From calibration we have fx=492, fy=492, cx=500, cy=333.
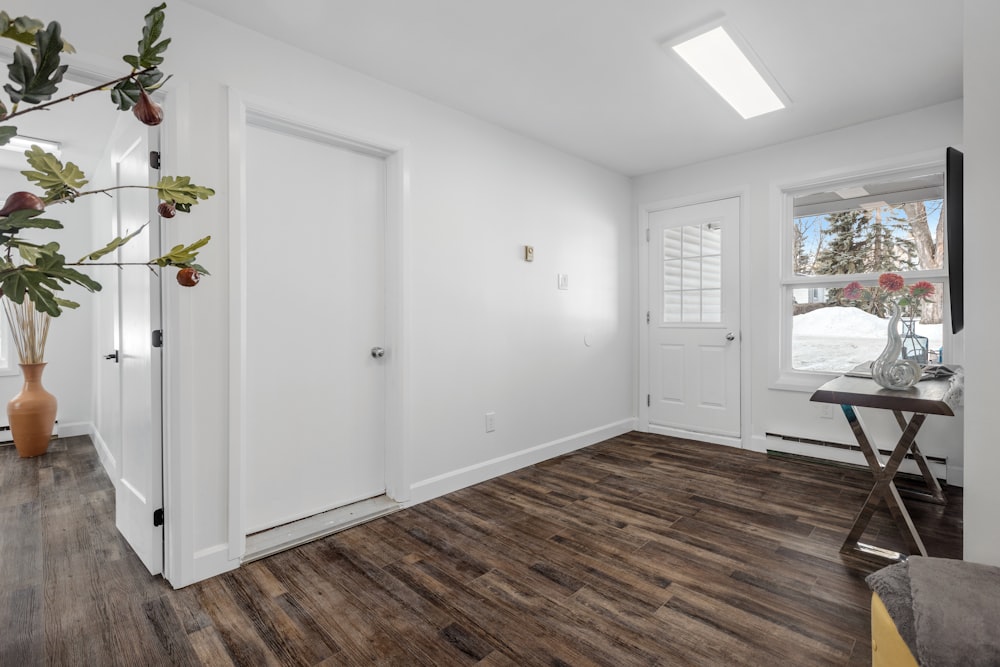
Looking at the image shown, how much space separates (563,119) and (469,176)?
78 cm

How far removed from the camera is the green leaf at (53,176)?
91cm

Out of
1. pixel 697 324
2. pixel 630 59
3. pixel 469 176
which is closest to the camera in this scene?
pixel 630 59

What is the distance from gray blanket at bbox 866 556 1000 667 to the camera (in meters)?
0.96

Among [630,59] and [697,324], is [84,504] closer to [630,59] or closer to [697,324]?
[630,59]

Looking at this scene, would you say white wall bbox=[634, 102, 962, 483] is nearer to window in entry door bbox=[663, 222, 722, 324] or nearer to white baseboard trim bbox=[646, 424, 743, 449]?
white baseboard trim bbox=[646, 424, 743, 449]

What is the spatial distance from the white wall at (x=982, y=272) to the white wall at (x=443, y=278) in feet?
7.86

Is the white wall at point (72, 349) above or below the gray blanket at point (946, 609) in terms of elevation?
above

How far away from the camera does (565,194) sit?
4.03m

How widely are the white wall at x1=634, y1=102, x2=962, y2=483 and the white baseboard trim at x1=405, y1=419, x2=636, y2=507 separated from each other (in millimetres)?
1206

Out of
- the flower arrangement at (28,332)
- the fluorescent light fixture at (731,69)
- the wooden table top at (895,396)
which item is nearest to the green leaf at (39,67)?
the fluorescent light fixture at (731,69)

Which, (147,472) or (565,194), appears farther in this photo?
(565,194)


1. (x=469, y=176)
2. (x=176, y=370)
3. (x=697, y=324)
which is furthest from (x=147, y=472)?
(x=697, y=324)

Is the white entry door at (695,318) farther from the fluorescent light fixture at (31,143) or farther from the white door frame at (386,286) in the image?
the fluorescent light fixture at (31,143)

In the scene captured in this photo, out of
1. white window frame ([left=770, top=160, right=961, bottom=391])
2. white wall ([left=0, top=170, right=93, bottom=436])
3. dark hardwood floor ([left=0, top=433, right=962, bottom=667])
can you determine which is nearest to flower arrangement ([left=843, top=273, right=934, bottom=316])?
dark hardwood floor ([left=0, top=433, right=962, bottom=667])
